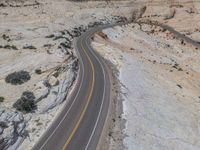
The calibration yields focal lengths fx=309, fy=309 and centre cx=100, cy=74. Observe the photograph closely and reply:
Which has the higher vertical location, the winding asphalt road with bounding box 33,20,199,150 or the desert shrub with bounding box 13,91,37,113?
the desert shrub with bounding box 13,91,37,113

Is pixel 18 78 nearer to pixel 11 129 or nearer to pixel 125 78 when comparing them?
pixel 11 129

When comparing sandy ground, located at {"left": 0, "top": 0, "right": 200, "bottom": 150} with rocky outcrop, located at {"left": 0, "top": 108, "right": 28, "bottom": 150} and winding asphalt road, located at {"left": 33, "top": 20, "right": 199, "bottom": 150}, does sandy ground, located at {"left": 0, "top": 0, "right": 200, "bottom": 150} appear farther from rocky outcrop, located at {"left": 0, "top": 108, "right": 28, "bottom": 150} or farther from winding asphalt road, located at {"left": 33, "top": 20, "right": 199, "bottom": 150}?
winding asphalt road, located at {"left": 33, "top": 20, "right": 199, "bottom": 150}

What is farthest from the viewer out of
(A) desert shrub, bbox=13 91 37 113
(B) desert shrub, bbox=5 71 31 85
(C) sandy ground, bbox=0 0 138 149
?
(B) desert shrub, bbox=5 71 31 85

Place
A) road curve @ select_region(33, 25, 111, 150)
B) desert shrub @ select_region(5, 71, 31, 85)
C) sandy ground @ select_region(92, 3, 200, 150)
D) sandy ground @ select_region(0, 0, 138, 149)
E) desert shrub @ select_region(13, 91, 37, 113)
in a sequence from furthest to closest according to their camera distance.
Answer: desert shrub @ select_region(5, 71, 31, 85) < desert shrub @ select_region(13, 91, 37, 113) < sandy ground @ select_region(92, 3, 200, 150) < sandy ground @ select_region(0, 0, 138, 149) < road curve @ select_region(33, 25, 111, 150)

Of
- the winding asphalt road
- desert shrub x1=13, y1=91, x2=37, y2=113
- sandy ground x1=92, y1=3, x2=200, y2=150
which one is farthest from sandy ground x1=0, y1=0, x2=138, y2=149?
sandy ground x1=92, y1=3, x2=200, y2=150

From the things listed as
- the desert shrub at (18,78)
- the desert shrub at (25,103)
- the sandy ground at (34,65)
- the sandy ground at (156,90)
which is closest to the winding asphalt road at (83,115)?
the sandy ground at (34,65)

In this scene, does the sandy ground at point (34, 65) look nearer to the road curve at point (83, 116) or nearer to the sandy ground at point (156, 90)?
the road curve at point (83, 116)
